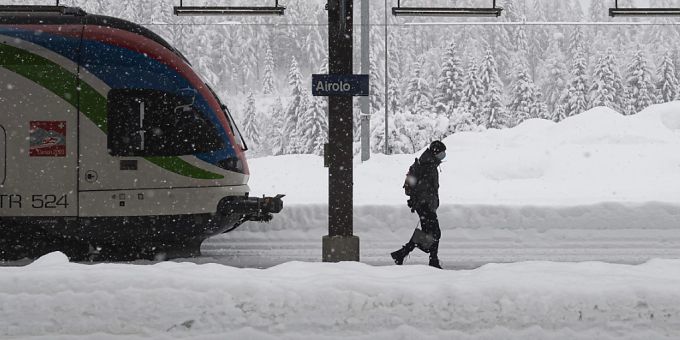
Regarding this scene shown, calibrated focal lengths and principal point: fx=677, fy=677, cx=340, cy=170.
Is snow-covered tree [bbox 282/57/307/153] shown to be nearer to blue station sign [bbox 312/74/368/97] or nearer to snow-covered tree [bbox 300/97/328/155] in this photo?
snow-covered tree [bbox 300/97/328/155]

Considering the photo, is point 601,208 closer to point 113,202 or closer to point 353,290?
point 113,202

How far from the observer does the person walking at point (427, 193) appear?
332 inches

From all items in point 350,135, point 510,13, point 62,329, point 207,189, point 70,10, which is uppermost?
point 510,13

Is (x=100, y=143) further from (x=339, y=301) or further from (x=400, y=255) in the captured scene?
(x=339, y=301)

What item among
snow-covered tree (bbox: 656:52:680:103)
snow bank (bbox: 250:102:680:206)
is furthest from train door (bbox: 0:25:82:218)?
snow-covered tree (bbox: 656:52:680:103)

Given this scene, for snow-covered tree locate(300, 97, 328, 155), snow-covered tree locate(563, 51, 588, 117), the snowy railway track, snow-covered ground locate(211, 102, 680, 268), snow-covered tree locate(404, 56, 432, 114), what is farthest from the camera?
snow-covered tree locate(404, 56, 432, 114)

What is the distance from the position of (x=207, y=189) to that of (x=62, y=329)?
4635mm

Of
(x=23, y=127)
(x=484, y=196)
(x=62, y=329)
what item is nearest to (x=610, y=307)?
(x=62, y=329)

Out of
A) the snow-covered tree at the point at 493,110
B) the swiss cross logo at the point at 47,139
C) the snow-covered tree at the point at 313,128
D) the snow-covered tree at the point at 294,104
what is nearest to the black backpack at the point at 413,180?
the swiss cross logo at the point at 47,139

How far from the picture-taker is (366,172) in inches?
750

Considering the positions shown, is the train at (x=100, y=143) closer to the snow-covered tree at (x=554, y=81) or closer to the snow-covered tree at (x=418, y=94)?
the snow-covered tree at (x=418, y=94)

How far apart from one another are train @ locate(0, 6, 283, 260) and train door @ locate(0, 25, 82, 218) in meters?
0.01

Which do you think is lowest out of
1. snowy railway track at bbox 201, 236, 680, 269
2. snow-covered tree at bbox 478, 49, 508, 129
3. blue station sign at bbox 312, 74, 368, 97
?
snowy railway track at bbox 201, 236, 680, 269

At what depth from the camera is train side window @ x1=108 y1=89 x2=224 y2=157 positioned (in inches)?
330
